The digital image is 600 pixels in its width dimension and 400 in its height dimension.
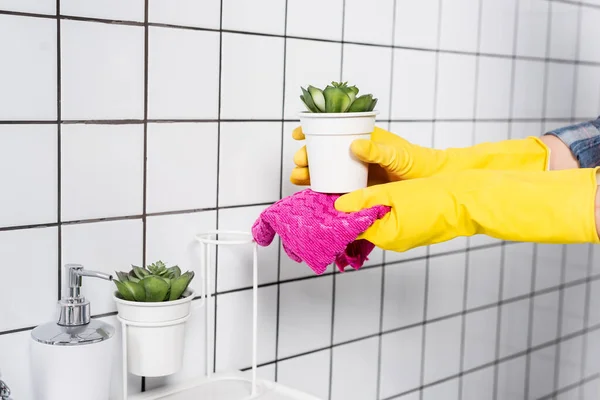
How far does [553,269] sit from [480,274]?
0.36 meters

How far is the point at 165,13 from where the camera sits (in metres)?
1.02

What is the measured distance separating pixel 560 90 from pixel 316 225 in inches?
47.0

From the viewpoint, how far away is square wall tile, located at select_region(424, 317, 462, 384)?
154cm

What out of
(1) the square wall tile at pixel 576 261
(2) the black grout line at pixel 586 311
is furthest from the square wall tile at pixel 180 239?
(2) the black grout line at pixel 586 311

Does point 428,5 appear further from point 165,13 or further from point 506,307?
point 506,307

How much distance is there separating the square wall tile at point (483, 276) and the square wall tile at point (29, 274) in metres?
0.99

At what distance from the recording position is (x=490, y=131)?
5.32 feet

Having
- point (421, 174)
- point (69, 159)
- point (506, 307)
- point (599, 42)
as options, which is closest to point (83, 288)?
point (69, 159)

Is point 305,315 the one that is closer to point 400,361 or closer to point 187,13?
point 400,361

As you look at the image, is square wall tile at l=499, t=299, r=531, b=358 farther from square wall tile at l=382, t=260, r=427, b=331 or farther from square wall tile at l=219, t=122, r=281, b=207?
square wall tile at l=219, t=122, r=281, b=207

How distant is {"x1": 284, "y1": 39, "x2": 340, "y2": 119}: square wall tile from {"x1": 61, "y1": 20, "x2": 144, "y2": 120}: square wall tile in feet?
0.93

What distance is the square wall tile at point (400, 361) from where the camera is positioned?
144cm

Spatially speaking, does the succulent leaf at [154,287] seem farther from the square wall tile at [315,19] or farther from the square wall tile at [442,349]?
the square wall tile at [442,349]

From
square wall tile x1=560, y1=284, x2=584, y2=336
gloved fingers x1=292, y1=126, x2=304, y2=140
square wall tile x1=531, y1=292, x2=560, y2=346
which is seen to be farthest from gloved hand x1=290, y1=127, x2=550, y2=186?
square wall tile x1=560, y1=284, x2=584, y2=336
